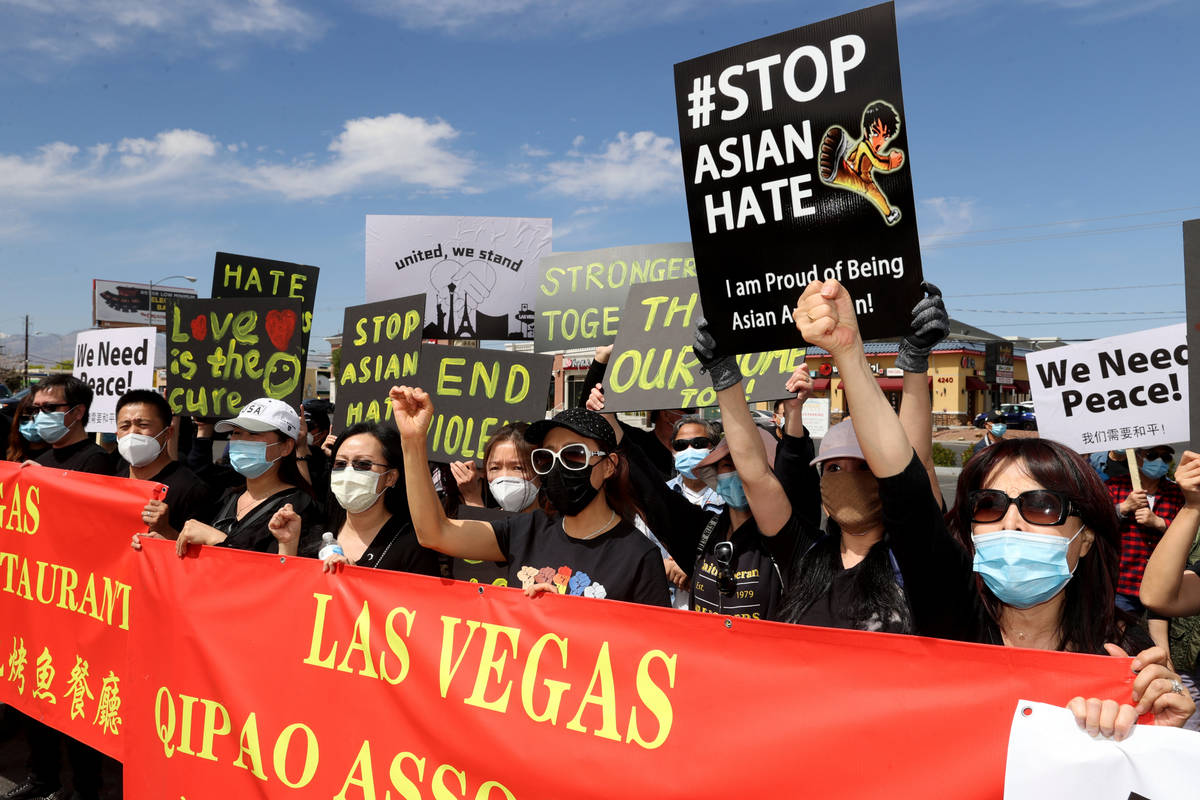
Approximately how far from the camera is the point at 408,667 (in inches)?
107

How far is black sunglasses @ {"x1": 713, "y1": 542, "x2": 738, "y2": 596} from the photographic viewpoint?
305 centimetres

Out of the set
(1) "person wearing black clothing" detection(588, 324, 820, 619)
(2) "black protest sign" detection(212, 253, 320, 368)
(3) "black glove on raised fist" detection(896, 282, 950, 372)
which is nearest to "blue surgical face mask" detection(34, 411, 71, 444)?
(2) "black protest sign" detection(212, 253, 320, 368)

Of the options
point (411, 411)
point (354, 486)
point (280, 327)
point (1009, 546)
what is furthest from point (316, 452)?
point (1009, 546)

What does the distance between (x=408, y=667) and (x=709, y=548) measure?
119cm

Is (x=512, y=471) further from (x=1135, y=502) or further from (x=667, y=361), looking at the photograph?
(x=1135, y=502)

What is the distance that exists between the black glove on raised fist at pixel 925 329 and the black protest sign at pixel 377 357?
2807mm

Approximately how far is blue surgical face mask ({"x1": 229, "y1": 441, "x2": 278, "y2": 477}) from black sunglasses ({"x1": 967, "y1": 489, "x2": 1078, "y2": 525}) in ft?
10.2

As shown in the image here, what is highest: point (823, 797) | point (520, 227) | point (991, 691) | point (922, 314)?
point (520, 227)

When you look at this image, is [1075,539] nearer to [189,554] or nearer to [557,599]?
[557,599]

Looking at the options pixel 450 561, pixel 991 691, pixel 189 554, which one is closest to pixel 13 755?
pixel 189 554

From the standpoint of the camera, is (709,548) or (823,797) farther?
(709,548)

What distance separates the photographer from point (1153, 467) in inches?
228

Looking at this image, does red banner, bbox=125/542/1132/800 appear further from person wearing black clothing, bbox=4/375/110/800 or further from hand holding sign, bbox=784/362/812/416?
hand holding sign, bbox=784/362/812/416

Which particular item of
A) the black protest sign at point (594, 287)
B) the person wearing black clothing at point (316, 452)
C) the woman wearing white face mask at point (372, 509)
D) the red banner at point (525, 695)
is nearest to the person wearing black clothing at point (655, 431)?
the black protest sign at point (594, 287)
